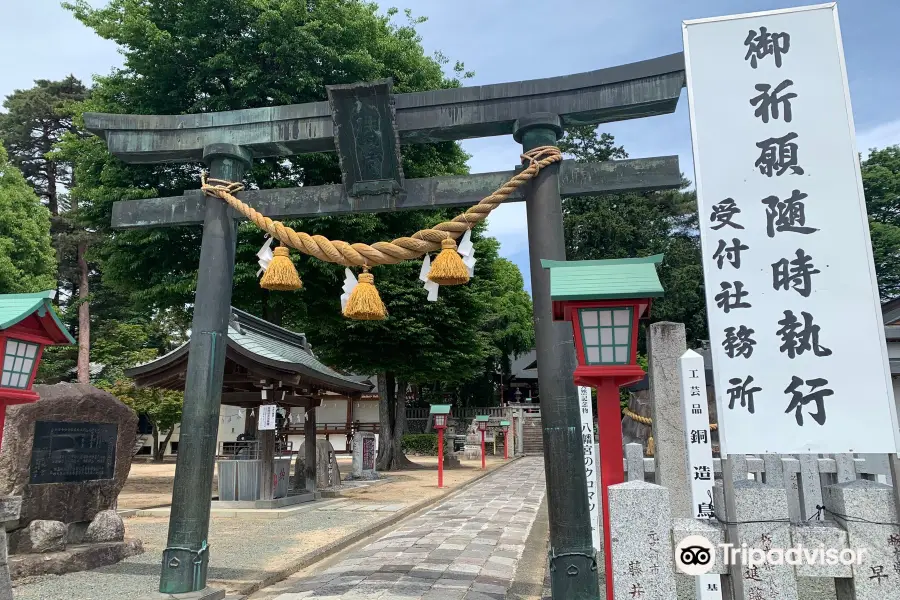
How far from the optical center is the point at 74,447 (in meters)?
7.54

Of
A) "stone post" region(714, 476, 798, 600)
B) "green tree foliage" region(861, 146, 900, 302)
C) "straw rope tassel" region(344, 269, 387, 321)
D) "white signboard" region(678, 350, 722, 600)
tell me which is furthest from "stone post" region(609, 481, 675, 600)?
"green tree foliage" region(861, 146, 900, 302)

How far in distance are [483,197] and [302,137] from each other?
1.99 meters

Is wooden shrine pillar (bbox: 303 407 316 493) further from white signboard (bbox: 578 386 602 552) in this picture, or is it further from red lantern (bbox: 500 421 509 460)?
red lantern (bbox: 500 421 509 460)

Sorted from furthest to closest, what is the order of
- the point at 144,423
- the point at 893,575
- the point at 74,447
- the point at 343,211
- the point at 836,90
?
the point at 144,423, the point at 74,447, the point at 343,211, the point at 836,90, the point at 893,575

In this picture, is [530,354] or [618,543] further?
[530,354]

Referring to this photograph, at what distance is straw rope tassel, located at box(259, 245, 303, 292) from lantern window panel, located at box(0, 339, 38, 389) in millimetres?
1978

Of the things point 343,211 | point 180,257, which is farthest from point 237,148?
point 180,257

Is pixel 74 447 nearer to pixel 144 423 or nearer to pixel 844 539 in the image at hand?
pixel 844 539

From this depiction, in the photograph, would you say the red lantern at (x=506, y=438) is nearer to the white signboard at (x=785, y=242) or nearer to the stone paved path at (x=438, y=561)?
the stone paved path at (x=438, y=561)

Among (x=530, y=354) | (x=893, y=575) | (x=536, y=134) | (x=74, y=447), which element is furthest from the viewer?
(x=530, y=354)

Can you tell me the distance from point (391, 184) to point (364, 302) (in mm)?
1216

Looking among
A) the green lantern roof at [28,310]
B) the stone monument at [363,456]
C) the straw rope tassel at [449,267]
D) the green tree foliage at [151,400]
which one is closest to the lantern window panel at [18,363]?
the green lantern roof at [28,310]

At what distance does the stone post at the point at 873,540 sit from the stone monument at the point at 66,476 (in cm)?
786

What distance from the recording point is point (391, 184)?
18.2ft
